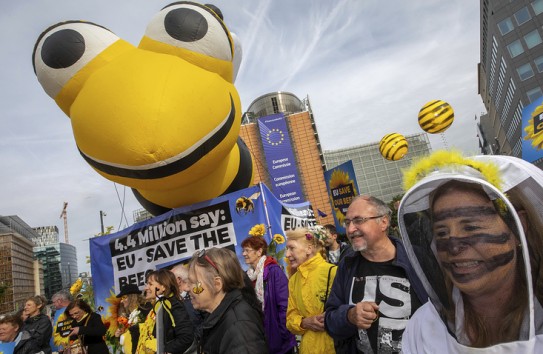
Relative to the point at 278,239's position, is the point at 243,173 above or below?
above

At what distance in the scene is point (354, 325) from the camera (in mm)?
1983

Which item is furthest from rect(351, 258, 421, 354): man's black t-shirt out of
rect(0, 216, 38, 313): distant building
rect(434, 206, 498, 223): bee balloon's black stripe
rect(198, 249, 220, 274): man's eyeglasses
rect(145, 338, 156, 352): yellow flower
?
rect(0, 216, 38, 313): distant building

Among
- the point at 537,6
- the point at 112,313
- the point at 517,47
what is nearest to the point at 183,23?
the point at 112,313

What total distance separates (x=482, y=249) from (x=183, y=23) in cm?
385

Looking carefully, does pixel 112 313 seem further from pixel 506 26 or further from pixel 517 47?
pixel 506 26

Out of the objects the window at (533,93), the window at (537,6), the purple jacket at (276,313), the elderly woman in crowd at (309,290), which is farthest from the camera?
the window at (533,93)

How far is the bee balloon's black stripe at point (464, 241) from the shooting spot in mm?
850

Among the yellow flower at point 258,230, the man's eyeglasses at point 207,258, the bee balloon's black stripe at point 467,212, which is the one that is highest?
the yellow flower at point 258,230

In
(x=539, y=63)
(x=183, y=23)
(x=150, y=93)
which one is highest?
(x=539, y=63)

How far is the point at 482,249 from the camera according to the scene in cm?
87

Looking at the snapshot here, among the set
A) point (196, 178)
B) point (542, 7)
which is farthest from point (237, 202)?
point (542, 7)

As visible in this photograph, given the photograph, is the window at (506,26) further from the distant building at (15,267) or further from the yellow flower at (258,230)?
the distant building at (15,267)

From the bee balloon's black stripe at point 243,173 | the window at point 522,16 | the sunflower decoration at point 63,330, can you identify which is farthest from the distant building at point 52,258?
the bee balloon's black stripe at point 243,173

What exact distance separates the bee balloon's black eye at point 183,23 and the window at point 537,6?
41948mm
